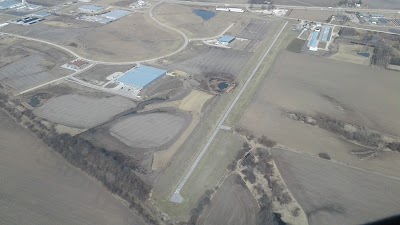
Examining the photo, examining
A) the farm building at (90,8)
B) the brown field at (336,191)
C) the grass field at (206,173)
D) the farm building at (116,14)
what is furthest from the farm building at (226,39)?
the brown field at (336,191)

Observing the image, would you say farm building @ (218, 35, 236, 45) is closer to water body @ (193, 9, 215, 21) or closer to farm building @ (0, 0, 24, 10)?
water body @ (193, 9, 215, 21)

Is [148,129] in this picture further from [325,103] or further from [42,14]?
[42,14]

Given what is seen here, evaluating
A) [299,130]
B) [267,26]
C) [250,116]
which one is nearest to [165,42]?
[267,26]

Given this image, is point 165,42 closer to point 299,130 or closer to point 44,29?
point 44,29

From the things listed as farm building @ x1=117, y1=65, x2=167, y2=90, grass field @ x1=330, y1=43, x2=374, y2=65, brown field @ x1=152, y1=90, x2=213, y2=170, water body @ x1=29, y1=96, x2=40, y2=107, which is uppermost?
farm building @ x1=117, y1=65, x2=167, y2=90

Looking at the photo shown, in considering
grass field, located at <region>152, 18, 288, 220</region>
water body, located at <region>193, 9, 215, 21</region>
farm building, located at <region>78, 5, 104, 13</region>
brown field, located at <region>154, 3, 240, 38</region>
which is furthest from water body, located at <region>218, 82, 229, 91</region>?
farm building, located at <region>78, 5, 104, 13</region>

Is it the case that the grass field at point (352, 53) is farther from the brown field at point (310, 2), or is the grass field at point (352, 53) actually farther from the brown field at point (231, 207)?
the brown field at point (231, 207)
